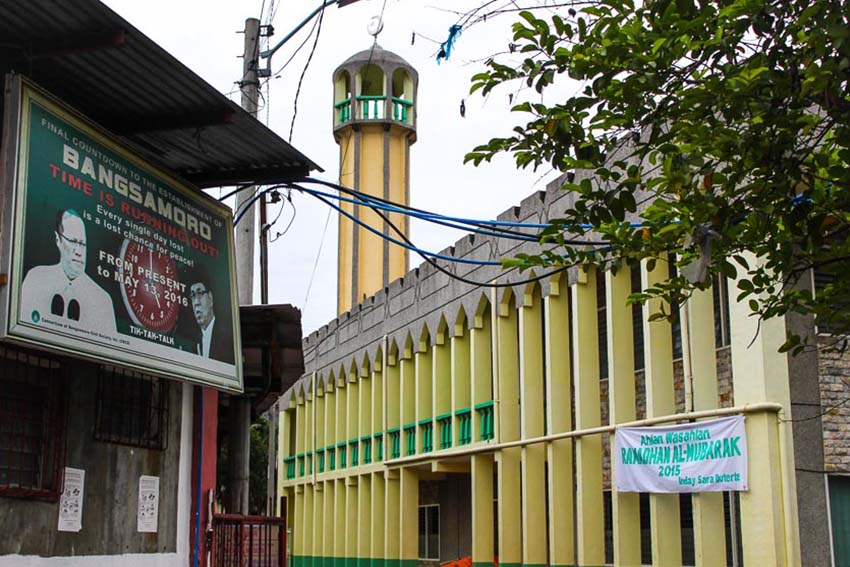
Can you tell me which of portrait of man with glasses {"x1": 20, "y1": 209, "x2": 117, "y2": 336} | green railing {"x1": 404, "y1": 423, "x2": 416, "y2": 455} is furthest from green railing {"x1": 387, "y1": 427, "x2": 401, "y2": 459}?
portrait of man with glasses {"x1": 20, "y1": 209, "x2": 117, "y2": 336}

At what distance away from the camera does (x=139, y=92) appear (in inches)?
363

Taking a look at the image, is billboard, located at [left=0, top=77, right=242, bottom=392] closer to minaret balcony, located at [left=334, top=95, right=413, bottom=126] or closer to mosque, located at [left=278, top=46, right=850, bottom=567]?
mosque, located at [left=278, top=46, right=850, bottom=567]

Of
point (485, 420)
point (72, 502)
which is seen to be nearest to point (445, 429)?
point (485, 420)

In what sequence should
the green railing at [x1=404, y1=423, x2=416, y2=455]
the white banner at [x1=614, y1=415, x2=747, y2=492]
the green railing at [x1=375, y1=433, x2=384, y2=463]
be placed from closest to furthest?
the white banner at [x1=614, y1=415, x2=747, y2=492]
the green railing at [x1=404, y1=423, x2=416, y2=455]
the green railing at [x1=375, y1=433, x2=384, y2=463]

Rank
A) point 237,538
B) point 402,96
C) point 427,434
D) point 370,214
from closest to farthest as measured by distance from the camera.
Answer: point 237,538, point 427,434, point 370,214, point 402,96

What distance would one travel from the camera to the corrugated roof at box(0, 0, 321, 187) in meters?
8.09

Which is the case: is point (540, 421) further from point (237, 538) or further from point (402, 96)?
point (402, 96)

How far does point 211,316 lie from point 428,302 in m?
17.4

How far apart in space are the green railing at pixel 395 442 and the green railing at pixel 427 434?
1.38 metres

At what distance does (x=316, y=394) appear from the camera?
3547 cm

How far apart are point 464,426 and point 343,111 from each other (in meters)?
22.4

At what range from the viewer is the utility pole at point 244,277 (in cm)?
1322

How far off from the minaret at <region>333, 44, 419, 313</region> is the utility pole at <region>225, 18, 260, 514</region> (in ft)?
94.3

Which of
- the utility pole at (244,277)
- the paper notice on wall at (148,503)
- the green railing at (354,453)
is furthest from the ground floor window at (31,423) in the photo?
the green railing at (354,453)
